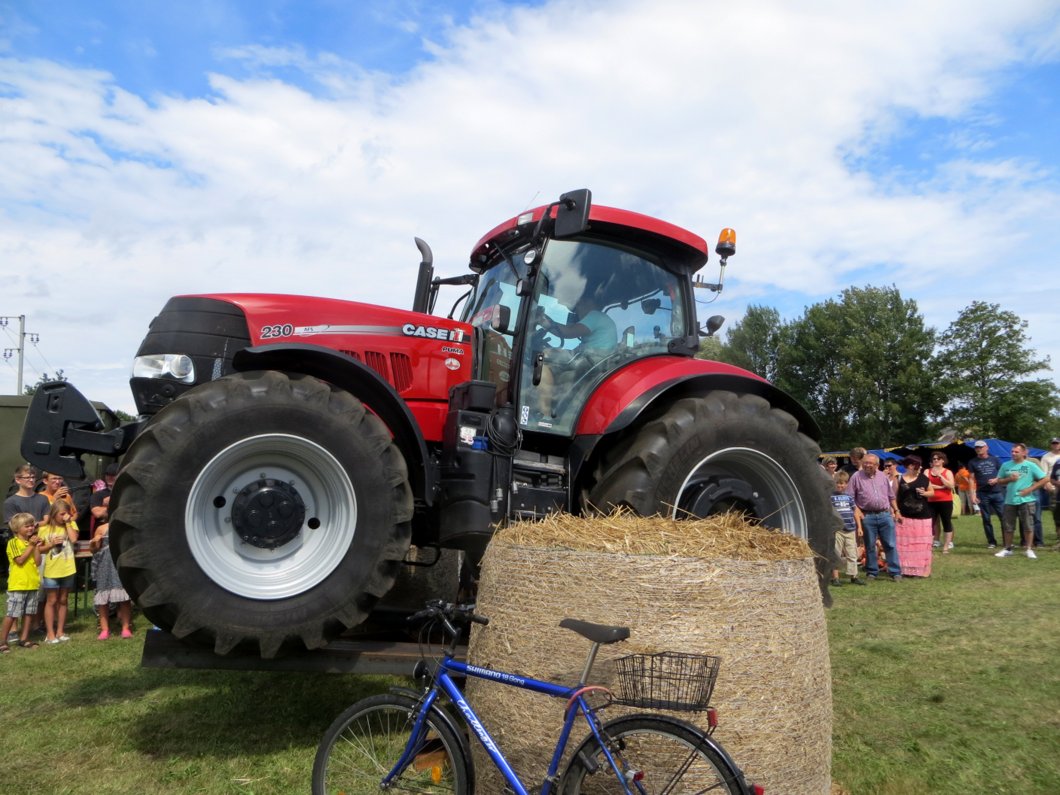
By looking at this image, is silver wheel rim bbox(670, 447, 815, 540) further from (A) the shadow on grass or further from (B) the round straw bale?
(A) the shadow on grass

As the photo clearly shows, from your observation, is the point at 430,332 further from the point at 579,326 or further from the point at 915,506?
the point at 915,506

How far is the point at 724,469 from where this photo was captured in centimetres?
459

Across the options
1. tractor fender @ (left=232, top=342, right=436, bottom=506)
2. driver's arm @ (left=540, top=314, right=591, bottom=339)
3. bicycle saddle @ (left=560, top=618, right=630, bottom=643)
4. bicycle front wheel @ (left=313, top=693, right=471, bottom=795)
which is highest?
driver's arm @ (left=540, top=314, right=591, bottom=339)

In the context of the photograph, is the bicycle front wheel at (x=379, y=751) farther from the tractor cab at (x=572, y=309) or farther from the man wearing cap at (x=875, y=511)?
the man wearing cap at (x=875, y=511)

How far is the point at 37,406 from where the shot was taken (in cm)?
384

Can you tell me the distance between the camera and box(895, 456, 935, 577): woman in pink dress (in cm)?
968

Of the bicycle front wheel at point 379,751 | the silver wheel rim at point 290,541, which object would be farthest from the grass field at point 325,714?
the silver wheel rim at point 290,541

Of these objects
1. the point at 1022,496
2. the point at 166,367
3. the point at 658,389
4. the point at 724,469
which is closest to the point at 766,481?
the point at 724,469

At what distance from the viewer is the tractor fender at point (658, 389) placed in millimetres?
4383

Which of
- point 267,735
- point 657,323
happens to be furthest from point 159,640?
point 657,323

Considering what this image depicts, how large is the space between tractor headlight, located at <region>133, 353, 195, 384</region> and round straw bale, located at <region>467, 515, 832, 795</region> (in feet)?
6.78

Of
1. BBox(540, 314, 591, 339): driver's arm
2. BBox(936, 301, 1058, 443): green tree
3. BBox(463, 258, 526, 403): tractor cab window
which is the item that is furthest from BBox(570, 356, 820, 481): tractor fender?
BBox(936, 301, 1058, 443): green tree

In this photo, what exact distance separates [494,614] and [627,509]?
1.21 m

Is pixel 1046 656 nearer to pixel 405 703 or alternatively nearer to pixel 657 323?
pixel 657 323
